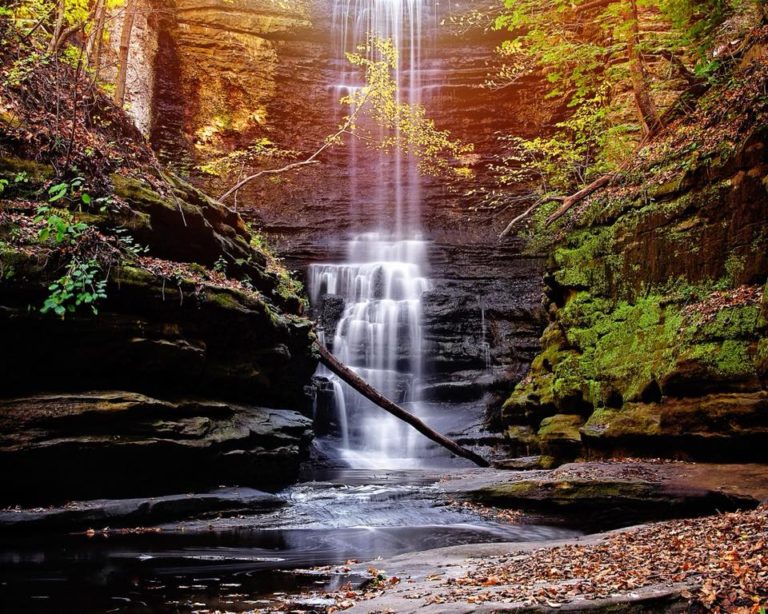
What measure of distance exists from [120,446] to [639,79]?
1321 centimetres

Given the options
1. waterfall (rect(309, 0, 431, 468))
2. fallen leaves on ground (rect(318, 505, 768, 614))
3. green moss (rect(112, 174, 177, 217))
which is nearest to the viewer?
fallen leaves on ground (rect(318, 505, 768, 614))

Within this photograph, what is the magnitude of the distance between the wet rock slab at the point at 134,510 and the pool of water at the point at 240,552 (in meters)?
0.29

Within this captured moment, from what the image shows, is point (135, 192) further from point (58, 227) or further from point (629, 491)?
point (629, 491)

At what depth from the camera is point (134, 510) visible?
811 cm

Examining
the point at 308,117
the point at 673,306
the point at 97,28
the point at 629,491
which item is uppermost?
the point at 308,117

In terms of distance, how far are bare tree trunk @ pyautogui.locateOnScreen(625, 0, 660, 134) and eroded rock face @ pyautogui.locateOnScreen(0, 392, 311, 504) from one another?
11.4 metres

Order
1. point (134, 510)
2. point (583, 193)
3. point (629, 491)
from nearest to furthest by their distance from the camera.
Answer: point (629, 491) < point (134, 510) < point (583, 193)

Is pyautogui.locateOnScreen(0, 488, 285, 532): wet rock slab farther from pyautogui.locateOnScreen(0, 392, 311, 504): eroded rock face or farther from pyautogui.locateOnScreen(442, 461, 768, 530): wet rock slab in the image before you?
pyautogui.locateOnScreen(442, 461, 768, 530): wet rock slab

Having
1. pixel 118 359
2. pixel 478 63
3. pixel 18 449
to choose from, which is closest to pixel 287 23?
pixel 478 63

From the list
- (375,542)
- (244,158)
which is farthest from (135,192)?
(244,158)

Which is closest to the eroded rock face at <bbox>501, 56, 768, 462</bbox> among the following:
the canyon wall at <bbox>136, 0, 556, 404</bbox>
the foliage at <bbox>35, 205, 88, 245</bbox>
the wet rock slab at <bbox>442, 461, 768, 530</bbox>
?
the wet rock slab at <bbox>442, 461, 768, 530</bbox>

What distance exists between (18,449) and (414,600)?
5929mm

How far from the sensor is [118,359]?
29.2 ft

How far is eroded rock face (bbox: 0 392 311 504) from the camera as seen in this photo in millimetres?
7602
